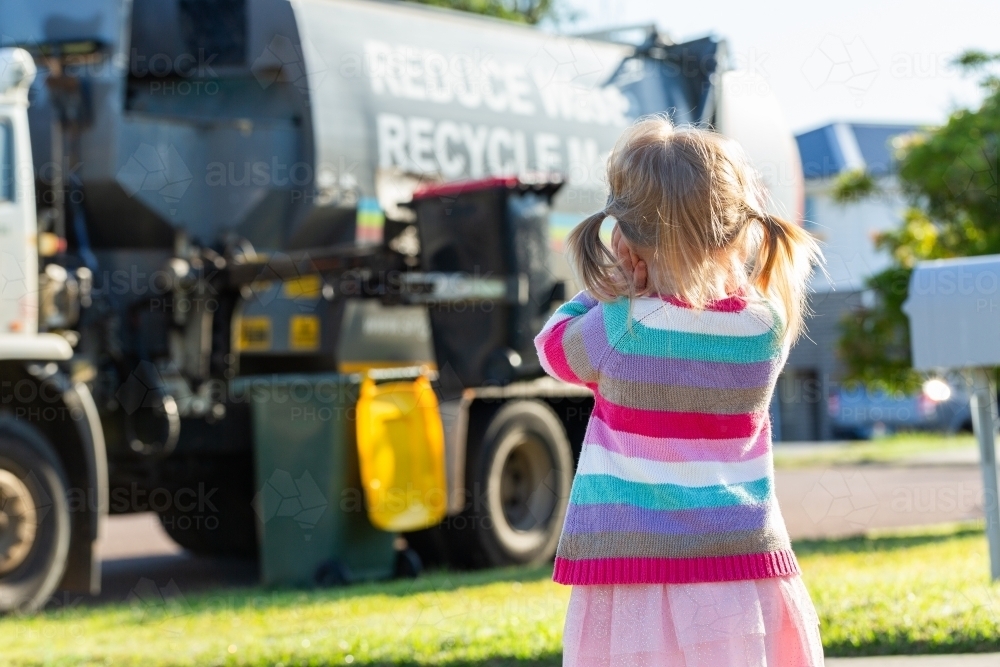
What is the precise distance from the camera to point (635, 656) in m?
2.42

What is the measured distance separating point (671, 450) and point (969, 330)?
3.52 m

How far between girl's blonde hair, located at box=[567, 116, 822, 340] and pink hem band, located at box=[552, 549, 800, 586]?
0.43 meters

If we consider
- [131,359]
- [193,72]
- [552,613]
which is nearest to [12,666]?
[552,613]

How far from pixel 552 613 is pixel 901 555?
2.75m

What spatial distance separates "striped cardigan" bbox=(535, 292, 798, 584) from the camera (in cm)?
245

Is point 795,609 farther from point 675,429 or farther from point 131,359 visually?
point 131,359

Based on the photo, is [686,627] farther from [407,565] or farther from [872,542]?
[872,542]

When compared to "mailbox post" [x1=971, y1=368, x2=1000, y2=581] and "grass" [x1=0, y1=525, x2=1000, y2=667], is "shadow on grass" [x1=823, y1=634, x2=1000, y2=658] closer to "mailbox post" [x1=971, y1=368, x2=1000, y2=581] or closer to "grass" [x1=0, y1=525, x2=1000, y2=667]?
"grass" [x1=0, y1=525, x2=1000, y2=667]

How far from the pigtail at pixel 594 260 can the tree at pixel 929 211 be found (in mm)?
8744

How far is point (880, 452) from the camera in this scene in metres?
A: 21.5

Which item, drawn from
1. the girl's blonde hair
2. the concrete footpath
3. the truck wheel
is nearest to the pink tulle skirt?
the girl's blonde hair

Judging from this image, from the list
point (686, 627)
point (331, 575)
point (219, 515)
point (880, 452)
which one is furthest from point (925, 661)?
point (880, 452)

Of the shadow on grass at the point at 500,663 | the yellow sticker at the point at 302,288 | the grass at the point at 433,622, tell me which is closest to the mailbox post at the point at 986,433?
the grass at the point at 433,622

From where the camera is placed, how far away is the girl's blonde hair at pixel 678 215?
2.44 m
